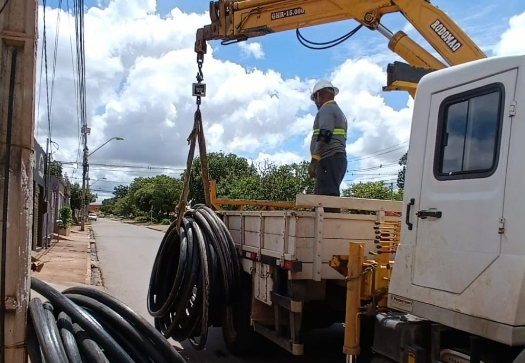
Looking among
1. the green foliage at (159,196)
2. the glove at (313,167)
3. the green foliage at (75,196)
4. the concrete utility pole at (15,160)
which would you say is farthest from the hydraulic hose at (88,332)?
the green foliage at (159,196)

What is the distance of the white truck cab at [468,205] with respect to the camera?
280 cm

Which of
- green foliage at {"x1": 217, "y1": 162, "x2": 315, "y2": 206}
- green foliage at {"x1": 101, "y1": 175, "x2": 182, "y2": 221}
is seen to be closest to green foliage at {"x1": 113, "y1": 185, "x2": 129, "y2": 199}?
green foliage at {"x1": 101, "y1": 175, "x2": 182, "y2": 221}

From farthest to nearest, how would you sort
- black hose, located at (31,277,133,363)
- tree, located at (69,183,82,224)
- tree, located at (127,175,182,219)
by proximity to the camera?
tree, located at (127,175,182,219) → tree, located at (69,183,82,224) → black hose, located at (31,277,133,363)

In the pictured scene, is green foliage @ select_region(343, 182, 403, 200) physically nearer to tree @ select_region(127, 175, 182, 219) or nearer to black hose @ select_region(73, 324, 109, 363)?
black hose @ select_region(73, 324, 109, 363)

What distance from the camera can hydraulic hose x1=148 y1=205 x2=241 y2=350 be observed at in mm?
5934

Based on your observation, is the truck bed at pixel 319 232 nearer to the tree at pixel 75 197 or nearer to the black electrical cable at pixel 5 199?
the black electrical cable at pixel 5 199

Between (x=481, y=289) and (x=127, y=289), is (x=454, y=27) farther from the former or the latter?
(x=127, y=289)

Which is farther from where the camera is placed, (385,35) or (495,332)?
(385,35)

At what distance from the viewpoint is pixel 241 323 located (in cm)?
623

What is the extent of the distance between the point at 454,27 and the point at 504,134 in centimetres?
330

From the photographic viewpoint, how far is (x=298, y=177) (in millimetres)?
21688

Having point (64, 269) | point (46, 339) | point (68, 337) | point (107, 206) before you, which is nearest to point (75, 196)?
point (64, 269)

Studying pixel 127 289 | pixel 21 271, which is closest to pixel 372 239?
pixel 21 271

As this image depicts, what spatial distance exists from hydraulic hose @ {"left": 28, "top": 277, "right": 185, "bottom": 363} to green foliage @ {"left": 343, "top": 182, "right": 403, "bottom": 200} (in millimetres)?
14904
